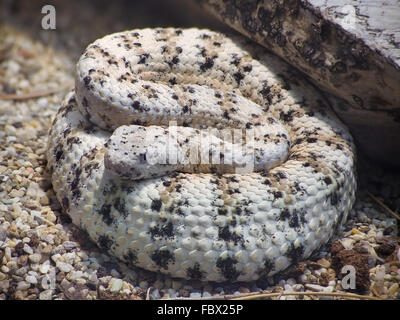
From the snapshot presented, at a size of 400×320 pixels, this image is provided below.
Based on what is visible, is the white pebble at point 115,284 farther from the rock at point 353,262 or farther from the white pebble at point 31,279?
the rock at point 353,262

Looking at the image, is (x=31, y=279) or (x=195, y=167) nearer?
(x=31, y=279)

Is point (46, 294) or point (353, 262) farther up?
point (353, 262)

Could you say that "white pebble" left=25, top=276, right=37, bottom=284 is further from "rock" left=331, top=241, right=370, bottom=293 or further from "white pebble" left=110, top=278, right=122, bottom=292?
"rock" left=331, top=241, right=370, bottom=293

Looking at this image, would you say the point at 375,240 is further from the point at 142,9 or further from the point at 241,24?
the point at 142,9

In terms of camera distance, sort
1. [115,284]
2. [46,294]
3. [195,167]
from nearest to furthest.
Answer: [46,294] < [115,284] < [195,167]

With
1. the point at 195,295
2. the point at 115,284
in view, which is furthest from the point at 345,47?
the point at 115,284

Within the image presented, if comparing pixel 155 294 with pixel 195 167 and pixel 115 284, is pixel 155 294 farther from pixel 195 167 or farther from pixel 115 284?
pixel 195 167

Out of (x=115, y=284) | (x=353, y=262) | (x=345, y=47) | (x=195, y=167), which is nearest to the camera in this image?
(x=115, y=284)

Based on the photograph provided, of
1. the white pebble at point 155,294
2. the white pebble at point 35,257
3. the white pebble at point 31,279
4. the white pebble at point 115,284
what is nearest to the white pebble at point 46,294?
the white pebble at point 31,279

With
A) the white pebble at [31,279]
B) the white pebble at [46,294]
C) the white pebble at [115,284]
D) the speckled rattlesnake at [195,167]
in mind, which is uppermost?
the speckled rattlesnake at [195,167]
